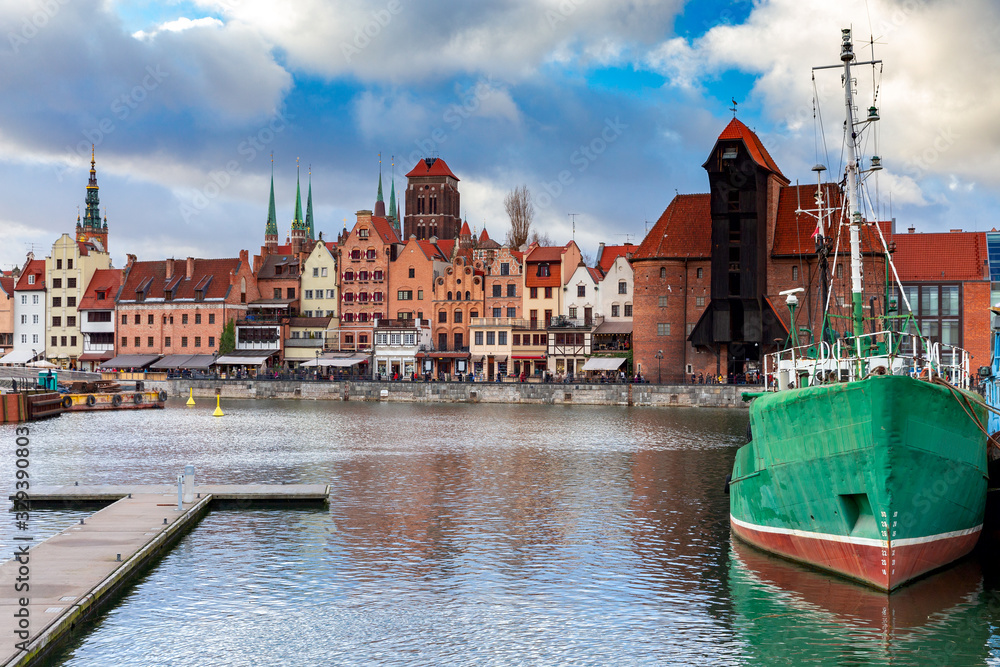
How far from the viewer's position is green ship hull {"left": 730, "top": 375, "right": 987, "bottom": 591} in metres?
19.9

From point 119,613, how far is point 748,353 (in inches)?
2971

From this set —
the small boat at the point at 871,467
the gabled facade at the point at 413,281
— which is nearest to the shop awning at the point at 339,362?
the gabled facade at the point at 413,281

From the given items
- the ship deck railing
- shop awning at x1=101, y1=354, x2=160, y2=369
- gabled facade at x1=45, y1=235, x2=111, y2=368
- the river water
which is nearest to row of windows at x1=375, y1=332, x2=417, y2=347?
shop awning at x1=101, y1=354, x2=160, y2=369

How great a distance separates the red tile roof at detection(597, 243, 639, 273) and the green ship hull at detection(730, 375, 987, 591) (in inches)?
3350

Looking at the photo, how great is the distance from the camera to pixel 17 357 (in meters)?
125

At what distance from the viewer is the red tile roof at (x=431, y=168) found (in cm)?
15638

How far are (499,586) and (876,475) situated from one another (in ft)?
27.8

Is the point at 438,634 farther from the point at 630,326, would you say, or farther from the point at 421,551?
the point at 630,326

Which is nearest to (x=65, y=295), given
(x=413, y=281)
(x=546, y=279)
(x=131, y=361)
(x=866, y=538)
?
(x=131, y=361)

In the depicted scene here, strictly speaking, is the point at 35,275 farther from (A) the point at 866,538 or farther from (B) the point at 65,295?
(A) the point at 866,538

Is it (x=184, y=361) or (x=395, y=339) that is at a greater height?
(x=395, y=339)

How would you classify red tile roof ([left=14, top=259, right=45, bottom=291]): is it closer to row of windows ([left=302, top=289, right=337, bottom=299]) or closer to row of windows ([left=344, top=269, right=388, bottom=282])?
row of windows ([left=302, top=289, right=337, bottom=299])

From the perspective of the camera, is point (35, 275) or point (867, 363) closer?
point (867, 363)

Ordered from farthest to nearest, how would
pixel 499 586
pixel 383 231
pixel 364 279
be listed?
pixel 383 231 < pixel 364 279 < pixel 499 586
